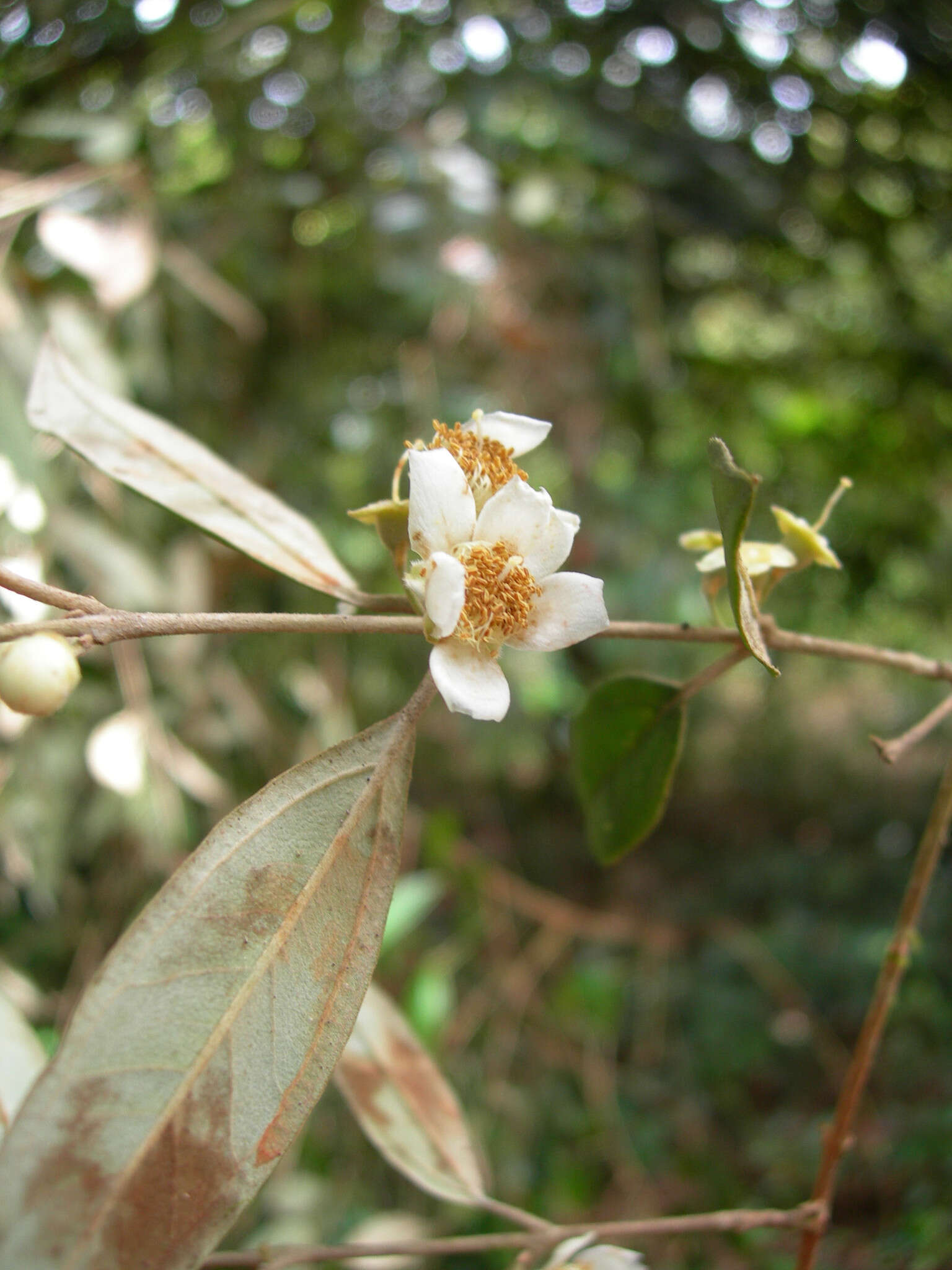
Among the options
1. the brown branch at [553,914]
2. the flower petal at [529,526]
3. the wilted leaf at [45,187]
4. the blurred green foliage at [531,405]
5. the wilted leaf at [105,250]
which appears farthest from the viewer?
the brown branch at [553,914]

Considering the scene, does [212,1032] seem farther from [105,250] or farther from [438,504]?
[105,250]

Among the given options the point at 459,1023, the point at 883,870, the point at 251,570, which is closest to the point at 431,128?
the point at 251,570

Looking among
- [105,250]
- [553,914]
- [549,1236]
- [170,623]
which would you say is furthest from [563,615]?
[553,914]

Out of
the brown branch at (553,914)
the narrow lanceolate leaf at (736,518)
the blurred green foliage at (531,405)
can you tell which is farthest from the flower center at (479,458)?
the brown branch at (553,914)

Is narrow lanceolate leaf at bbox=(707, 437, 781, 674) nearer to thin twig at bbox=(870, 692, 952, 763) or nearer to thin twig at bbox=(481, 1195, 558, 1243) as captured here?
thin twig at bbox=(870, 692, 952, 763)

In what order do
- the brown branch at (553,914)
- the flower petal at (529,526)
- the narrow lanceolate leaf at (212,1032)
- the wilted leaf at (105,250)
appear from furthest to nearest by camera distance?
the brown branch at (553,914)
the wilted leaf at (105,250)
the flower petal at (529,526)
the narrow lanceolate leaf at (212,1032)

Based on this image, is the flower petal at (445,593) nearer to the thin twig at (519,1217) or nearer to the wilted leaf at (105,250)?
the thin twig at (519,1217)
